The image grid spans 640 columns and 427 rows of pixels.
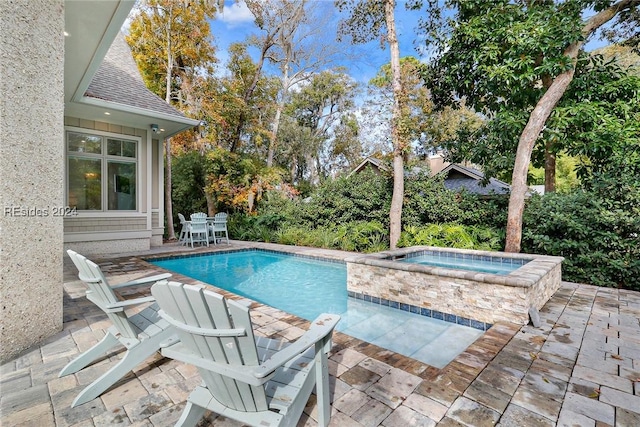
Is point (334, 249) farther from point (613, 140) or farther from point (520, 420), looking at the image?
point (520, 420)

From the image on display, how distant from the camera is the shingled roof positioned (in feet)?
22.7

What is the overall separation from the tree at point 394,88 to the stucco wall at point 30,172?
23.5 ft

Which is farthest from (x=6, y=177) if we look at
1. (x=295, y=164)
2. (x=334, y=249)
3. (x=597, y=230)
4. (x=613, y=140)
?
(x=295, y=164)

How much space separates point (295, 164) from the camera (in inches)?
981

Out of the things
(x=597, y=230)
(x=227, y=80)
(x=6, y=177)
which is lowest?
(x=597, y=230)

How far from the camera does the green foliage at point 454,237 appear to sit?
7250 mm

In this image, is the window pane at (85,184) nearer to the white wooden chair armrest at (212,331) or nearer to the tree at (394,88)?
the tree at (394,88)

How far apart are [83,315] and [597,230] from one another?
311 inches

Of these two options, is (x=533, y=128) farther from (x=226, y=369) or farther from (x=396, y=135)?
(x=226, y=369)

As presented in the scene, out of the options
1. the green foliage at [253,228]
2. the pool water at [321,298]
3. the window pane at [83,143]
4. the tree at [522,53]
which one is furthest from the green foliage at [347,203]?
the window pane at [83,143]

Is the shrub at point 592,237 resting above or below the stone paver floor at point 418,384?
above

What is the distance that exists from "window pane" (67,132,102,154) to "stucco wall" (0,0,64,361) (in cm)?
534

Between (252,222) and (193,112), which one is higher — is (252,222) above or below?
below

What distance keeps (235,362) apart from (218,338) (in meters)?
0.14
